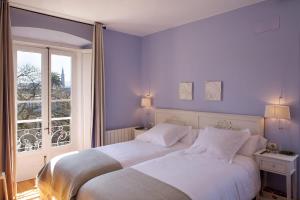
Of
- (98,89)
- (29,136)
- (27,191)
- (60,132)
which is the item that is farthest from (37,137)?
(98,89)

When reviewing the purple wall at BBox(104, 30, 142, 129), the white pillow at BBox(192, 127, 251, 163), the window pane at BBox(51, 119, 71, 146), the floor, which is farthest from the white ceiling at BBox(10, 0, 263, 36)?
the floor

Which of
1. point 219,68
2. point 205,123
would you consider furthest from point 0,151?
point 219,68

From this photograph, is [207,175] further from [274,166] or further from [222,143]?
[274,166]

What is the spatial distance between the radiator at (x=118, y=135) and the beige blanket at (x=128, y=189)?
1789 millimetres

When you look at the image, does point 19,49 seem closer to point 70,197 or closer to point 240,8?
point 70,197

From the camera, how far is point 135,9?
2.94 m

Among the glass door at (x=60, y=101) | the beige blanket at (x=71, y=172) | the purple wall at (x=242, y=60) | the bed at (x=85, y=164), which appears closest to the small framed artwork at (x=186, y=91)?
the purple wall at (x=242, y=60)

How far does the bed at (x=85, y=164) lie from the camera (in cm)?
210

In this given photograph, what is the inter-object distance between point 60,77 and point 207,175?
9.65 feet

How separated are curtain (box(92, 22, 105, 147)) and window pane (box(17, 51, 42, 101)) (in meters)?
0.91

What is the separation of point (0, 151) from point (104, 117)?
152 cm

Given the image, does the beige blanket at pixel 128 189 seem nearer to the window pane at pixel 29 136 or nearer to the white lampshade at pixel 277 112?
the white lampshade at pixel 277 112

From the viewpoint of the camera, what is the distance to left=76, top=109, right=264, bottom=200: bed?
1.68m

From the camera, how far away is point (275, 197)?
94.0 inches
